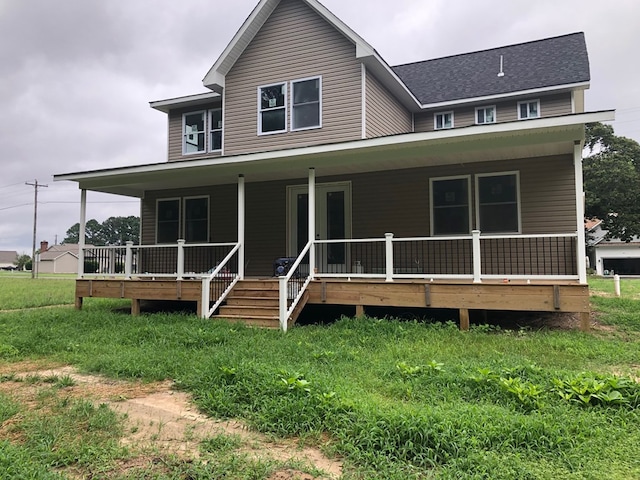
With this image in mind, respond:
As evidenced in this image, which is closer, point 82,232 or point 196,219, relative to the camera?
point 82,232

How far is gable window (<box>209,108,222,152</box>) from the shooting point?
40.4ft

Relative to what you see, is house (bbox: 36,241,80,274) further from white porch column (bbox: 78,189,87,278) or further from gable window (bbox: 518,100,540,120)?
gable window (bbox: 518,100,540,120)

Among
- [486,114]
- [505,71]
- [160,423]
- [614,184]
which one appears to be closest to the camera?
[160,423]

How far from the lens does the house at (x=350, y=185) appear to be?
7.57 m

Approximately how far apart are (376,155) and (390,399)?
5288mm

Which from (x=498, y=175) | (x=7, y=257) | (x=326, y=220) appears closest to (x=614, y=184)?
(x=498, y=175)

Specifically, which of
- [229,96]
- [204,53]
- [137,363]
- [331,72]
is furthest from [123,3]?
[137,363]

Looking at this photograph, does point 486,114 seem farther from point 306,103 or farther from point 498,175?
point 306,103

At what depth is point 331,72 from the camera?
1030 centimetres

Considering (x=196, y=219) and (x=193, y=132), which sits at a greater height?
(x=193, y=132)

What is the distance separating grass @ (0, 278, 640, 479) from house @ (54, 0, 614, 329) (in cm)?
141

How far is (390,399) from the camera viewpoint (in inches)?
152

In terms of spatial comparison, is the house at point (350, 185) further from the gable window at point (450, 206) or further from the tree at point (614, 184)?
the tree at point (614, 184)

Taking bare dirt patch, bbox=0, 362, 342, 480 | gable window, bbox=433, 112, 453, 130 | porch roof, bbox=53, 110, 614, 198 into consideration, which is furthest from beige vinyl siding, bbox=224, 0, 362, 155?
bare dirt patch, bbox=0, 362, 342, 480
